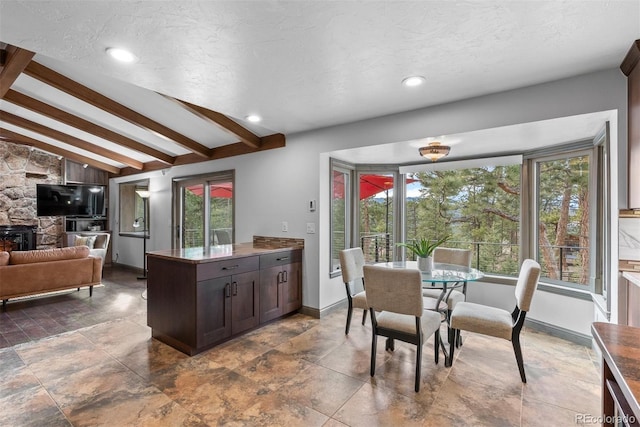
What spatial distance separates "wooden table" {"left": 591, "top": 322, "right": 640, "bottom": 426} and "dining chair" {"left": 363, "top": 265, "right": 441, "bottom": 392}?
3.75 feet

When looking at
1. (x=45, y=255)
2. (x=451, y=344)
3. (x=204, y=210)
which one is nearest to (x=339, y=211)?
(x=451, y=344)

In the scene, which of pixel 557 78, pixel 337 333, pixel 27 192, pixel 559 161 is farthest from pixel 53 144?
pixel 559 161

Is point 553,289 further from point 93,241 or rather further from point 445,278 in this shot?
point 93,241

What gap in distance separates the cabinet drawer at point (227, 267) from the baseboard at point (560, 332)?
319 cm

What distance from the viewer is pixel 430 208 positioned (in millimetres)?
4539

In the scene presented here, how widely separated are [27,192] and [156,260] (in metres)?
5.99

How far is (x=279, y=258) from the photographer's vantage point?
11.9 ft

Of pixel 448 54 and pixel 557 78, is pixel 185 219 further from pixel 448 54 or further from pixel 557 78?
pixel 557 78

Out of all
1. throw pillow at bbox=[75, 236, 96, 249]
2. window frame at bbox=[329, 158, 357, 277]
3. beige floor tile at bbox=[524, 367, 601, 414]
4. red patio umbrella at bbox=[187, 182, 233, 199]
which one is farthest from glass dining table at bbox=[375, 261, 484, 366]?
throw pillow at bbox=[75, 236, 96, 249]

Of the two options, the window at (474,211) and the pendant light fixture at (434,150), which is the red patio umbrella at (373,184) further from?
the pendant light fixture at (434,150)

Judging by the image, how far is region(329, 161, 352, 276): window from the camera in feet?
13.3

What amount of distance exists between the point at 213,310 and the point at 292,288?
1.17 meters

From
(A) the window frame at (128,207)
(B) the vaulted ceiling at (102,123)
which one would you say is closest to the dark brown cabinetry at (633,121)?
(B) the vaulted ceiling at (102,123)

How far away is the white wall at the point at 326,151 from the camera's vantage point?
2240 mm
